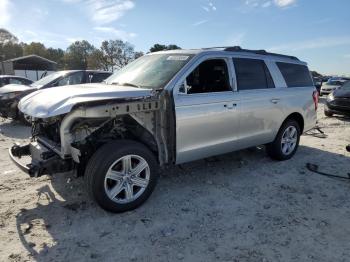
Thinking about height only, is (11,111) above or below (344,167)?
above

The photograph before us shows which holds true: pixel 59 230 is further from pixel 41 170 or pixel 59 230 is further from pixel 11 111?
pixel 11 111

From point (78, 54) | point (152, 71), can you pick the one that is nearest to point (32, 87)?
point (152, 71)

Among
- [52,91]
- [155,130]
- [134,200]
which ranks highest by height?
[52,91]

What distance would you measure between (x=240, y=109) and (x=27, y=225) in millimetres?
3381

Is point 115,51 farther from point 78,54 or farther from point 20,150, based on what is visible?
point 20,150

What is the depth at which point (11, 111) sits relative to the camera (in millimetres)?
9883

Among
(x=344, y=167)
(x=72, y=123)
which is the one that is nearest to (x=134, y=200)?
(x=72, y=123)

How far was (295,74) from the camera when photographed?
683 centimetres

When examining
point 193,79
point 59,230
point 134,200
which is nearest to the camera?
point 59,230

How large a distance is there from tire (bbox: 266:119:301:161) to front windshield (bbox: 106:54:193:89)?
260cm

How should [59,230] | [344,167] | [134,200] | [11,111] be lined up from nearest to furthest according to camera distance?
[59,230] < [134,200] < [344,167] < [11,111]

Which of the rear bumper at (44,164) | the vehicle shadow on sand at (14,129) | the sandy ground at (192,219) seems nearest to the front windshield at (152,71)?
the rear bumper at (44,164)

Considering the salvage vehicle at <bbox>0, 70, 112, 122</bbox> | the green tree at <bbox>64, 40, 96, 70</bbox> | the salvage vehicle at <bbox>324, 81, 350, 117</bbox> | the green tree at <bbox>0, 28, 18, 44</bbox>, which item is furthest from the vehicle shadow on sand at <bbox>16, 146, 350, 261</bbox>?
the green tree at <bbox>0, 28, 18, 44</bbox>

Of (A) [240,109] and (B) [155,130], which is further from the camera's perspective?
(A) [240,109]
